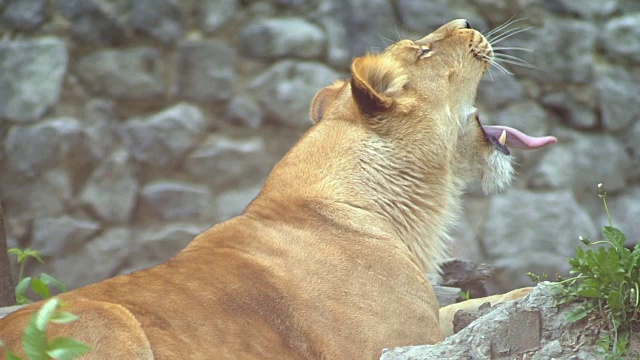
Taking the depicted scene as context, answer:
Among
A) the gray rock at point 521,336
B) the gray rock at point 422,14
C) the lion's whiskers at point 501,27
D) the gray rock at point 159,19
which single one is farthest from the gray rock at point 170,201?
the gray rock at point 521,336

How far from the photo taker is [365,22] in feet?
19.1

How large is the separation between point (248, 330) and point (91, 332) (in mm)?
455

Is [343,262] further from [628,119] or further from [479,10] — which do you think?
[628,119]

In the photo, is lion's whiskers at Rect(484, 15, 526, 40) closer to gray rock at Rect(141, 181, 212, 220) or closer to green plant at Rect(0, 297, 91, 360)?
gray rock at Rect(141, 181, 212, 220)

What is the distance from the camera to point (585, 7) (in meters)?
6.20

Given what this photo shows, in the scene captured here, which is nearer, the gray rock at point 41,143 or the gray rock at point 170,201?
the gray rock at point 41,143

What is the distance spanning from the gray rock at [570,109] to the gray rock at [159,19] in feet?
6.98

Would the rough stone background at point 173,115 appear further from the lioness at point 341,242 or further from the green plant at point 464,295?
the lioness at point 341,242

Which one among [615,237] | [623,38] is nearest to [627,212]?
[623,38]

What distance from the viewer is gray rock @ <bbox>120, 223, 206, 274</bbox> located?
18.2 feet

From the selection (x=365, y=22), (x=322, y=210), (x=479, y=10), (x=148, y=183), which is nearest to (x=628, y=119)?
(x=479, y=10)

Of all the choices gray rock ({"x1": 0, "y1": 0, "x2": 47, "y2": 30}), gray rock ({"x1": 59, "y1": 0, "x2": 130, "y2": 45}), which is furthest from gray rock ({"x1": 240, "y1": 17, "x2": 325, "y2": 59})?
gray rock ({"x1": 0, "y1": 0, "x2": 47, "y2": 30})

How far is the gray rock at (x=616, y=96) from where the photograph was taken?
6191mm

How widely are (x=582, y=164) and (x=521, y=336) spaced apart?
388cm
